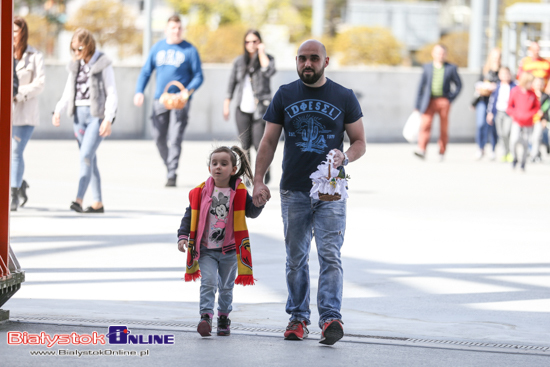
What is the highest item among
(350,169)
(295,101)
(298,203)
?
(295,101)

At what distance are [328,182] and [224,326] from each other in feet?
3.26

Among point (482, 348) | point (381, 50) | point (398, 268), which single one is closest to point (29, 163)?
point (398, 268)

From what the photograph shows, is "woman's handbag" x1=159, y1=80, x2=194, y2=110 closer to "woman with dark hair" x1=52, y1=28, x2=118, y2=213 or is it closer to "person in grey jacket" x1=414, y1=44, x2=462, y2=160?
"woman with dark hair" x1=52, y1=28, x2=118, y2=213

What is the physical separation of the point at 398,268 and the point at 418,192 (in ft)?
16.6

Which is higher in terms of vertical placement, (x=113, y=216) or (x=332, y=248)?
(x=332, y=248)

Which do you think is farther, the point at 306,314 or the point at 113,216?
the point at 113,216

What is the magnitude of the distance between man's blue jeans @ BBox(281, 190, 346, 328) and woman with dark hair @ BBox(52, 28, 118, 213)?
4644 mm

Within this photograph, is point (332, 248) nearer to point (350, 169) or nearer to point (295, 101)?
point (295, 101)

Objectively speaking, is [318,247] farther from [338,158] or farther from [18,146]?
[18,146]

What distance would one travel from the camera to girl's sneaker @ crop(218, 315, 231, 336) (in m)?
5.27

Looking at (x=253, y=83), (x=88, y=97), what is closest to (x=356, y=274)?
(x=88, y=97)

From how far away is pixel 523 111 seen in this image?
15.0m

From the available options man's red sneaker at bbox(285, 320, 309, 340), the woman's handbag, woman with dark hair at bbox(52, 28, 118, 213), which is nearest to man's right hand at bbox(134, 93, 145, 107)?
the woman's handbag

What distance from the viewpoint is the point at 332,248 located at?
5215 millimetres
